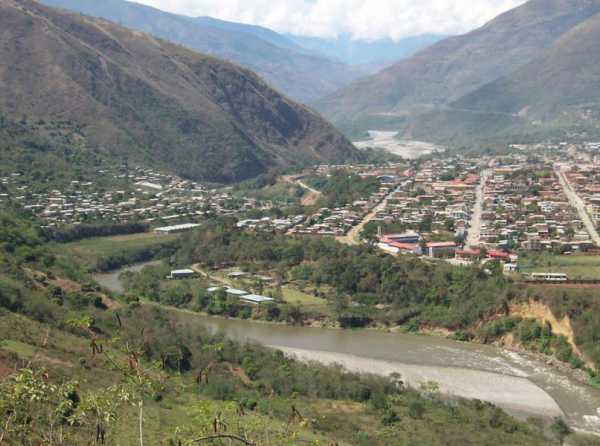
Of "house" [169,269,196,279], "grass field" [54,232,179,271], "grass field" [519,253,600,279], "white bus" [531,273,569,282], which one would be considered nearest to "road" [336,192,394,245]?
"house" [169,269,196,279]

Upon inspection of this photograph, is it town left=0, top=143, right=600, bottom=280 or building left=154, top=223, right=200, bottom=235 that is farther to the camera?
building left=154, top=223, right=200, bottom=235

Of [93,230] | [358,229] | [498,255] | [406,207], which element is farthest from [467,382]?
[93,230]

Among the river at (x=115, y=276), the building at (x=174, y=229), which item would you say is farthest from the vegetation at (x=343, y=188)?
the river at (x=115, y=276)

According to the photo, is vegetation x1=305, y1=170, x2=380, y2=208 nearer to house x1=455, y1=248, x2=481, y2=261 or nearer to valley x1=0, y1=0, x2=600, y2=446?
valley x1=0, y1=0, x2=600, y2=446

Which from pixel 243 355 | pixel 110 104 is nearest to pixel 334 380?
pixel 243 355

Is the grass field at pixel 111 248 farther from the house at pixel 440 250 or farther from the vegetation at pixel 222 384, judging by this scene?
the house at pixel 440 250

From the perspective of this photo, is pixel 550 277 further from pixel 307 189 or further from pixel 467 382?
pixel 307 189

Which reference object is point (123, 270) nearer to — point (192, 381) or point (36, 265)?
point (36, 265)
